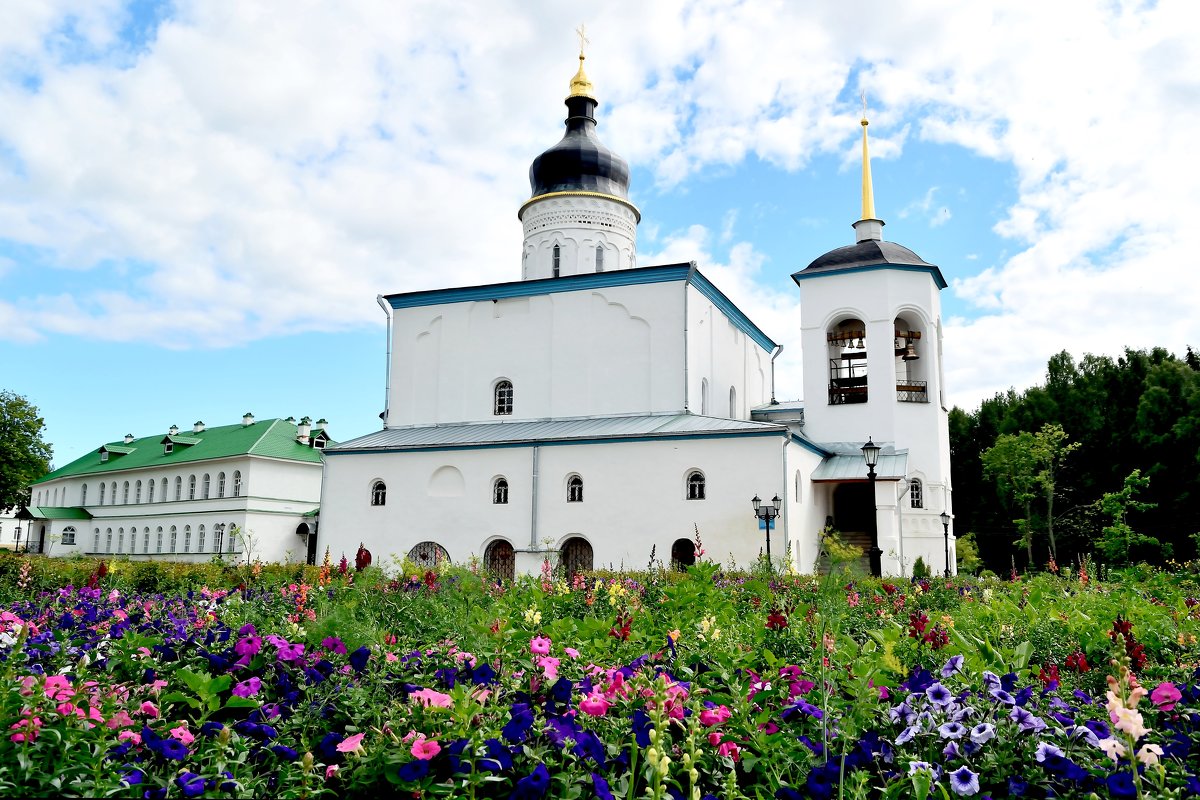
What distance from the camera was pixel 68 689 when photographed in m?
2.90

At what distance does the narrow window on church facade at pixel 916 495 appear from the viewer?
23484 mm

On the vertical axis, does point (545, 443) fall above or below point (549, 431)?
below

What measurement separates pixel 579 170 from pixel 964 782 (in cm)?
2822

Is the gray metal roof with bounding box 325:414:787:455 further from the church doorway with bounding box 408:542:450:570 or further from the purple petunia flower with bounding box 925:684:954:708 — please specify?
the purple petunia flower with bounding box 925:684:954:708

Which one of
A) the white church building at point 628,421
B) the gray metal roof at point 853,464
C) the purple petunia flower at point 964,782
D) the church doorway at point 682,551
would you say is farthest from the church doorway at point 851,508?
the purple petunia flower at point 964,782

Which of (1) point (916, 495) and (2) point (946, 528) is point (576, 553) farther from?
(2) point (946, 528)

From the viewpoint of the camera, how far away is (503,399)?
26828 millimetres

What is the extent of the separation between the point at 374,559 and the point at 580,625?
21206 mm

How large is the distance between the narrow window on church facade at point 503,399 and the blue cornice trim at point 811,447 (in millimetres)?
9113

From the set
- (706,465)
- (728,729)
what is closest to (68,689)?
(728,729)

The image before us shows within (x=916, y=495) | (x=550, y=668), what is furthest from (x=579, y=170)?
(x=550, y=668)

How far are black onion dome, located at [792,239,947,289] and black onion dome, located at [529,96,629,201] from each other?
25.0ft

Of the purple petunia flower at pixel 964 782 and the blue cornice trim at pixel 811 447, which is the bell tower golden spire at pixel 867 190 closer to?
the blue cornice trim at pixel 811 447

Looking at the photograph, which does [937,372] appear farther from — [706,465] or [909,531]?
[706,465]
